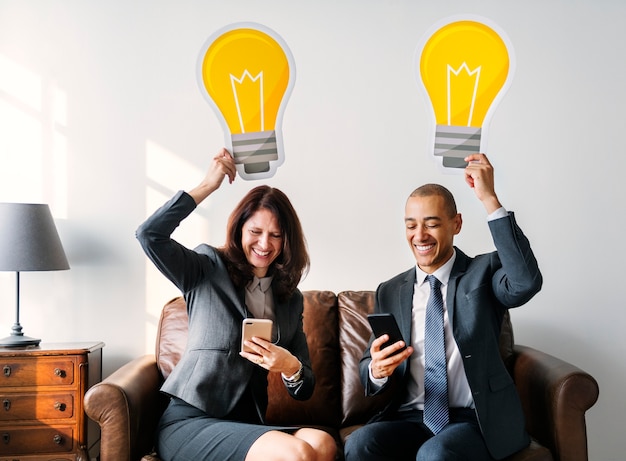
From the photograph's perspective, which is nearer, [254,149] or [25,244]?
[254,149]

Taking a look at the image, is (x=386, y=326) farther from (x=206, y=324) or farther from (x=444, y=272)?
(x=206, y=324)

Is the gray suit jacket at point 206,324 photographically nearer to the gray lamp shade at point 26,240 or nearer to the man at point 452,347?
the man at point 452,347

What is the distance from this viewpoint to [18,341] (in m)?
2.93

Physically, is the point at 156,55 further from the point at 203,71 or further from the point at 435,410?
the point at 435,410

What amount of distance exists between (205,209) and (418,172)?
1.09 meters

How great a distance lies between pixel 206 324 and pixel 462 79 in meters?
1.20

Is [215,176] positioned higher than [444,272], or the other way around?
[215,176]

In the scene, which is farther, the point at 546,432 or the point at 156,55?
the point at 156,55

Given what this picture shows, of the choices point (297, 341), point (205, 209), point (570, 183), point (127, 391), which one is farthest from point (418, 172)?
point (127, 391)

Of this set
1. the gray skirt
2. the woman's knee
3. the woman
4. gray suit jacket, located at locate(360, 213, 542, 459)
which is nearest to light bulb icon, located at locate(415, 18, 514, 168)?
gray suit jacket, located at locate(360, 213, 542, 459)

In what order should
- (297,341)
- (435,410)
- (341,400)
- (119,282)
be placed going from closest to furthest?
(435,410) < (297,341) < (341,400) < (119,282)

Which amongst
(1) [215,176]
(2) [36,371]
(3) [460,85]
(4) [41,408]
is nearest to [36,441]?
(4) [41,408]

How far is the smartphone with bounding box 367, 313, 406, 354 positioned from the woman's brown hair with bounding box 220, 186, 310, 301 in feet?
1.16

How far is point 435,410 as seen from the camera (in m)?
2.24
